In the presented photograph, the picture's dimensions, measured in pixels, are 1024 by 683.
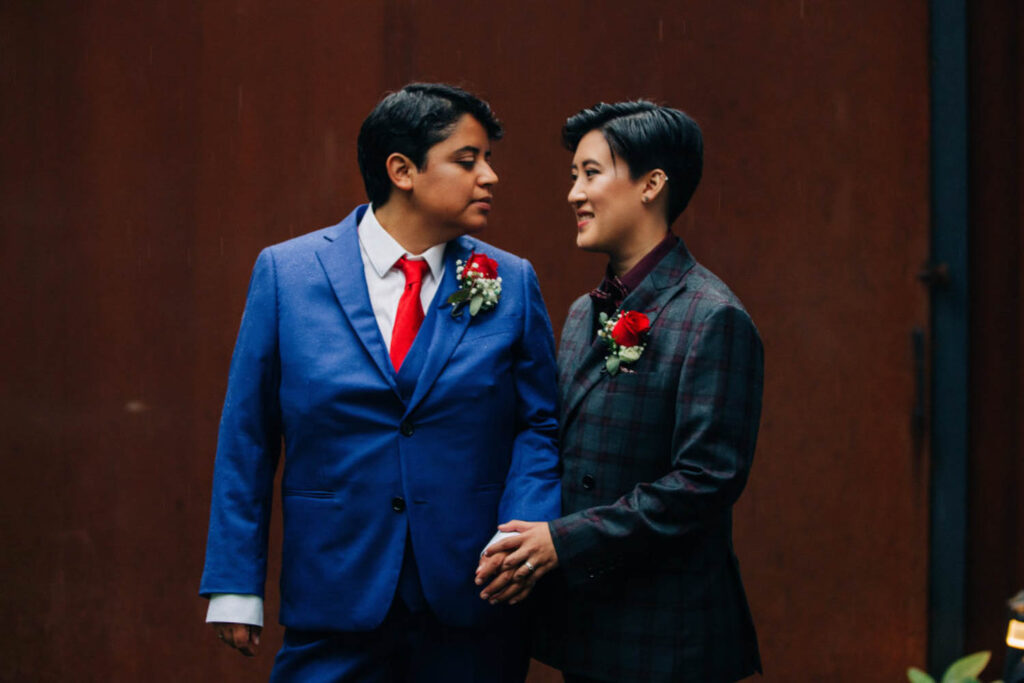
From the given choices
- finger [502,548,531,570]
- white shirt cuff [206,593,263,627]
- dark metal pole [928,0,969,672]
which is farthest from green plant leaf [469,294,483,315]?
dark metal pole [928,0,969,672]

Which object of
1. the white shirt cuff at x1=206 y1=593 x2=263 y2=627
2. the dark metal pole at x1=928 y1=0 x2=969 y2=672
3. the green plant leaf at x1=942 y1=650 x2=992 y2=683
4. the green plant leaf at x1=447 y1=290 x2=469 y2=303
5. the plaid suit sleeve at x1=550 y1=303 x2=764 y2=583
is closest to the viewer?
the green plant leaf at x1=942 y1=650 x2=992 y2=683

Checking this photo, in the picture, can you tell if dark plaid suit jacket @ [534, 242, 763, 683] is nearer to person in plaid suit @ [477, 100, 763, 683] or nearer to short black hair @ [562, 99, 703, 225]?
person in plaid suit @ [477, 100, 763, 683]

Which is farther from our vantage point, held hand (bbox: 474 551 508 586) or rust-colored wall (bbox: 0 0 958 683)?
rust-colored wall (bbox: 0 0 958 683)

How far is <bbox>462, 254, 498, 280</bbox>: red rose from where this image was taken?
222 cm

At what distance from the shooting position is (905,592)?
11.1 feet

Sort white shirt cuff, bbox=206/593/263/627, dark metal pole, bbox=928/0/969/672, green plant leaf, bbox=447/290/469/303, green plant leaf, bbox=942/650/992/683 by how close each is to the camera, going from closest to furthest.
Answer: green plant leaf, bbox=942/650/992/683
white shirt cuff, bbox=206/593/263/627
green plant leaf, bbox=447/290/469/303
dark metal pole, bbox=928/0/969/672

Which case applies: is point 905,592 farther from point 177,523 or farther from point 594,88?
point 177,523

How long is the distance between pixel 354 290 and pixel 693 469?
85 cm

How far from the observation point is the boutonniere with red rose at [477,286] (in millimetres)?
2189

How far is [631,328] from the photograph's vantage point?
206cm

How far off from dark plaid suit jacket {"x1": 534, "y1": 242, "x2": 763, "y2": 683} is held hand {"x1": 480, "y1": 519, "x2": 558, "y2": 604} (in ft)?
0.10

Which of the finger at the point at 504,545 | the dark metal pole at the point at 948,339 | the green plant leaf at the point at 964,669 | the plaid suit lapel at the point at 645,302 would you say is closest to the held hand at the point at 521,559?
the finger at the point at 504,545

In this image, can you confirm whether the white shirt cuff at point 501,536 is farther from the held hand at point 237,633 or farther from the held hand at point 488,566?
the held hand at point 237,633

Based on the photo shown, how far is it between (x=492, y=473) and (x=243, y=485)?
559 millimetres
